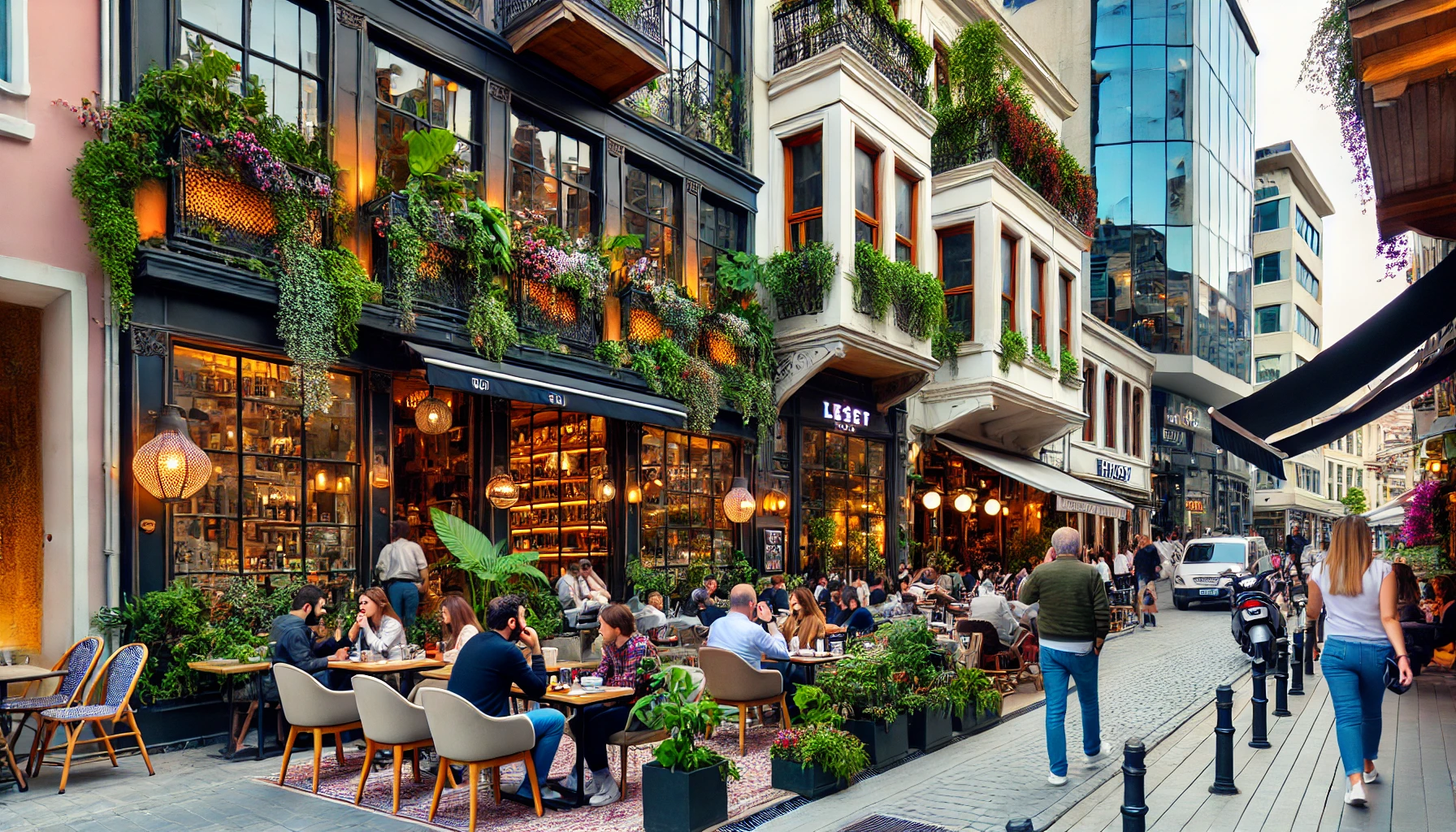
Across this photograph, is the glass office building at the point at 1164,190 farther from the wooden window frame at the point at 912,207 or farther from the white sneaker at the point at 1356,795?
the white sneaker at the point at 1356,795

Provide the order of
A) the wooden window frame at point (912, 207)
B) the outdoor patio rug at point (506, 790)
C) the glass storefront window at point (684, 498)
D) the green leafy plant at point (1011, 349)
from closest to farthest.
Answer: the outdoor patio rug at point (506, 790)
the glass storefront window at point (684, 498)
the wooden window frame at point (912, 207)
the green leafy plant at point (1011, 349)

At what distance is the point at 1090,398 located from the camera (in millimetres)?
30844

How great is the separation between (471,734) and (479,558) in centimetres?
493

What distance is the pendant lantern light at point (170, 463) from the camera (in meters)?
8.55

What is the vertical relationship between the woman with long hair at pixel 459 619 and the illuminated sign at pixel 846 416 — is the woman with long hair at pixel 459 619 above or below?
below

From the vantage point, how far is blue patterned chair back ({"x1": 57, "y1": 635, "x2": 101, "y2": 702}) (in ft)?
26.3

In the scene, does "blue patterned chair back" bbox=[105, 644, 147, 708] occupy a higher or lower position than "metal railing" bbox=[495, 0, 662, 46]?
lower

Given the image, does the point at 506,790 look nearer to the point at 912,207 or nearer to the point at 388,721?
the point at 388,721

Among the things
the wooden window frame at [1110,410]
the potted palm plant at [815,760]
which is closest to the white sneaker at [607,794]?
the potted palm plant at [815,760]

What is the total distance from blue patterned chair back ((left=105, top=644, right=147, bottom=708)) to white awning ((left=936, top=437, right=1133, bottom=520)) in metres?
16.6

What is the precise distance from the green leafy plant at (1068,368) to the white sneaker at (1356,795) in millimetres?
17670

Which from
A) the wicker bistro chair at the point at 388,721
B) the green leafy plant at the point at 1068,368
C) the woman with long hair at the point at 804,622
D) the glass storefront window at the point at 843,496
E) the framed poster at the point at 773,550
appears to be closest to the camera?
the wicker bistro chair at the point at 388,721

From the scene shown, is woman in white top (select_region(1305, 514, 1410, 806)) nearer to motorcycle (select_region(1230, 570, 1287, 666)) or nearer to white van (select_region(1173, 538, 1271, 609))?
motorcycle (select_region(1230, 570, 1287, 666))

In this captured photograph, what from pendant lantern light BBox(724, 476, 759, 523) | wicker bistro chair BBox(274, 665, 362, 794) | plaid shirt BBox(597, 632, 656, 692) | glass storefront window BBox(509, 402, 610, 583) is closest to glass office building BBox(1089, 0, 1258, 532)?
pendant lantern light BBox(724, 476, 759, 523)
